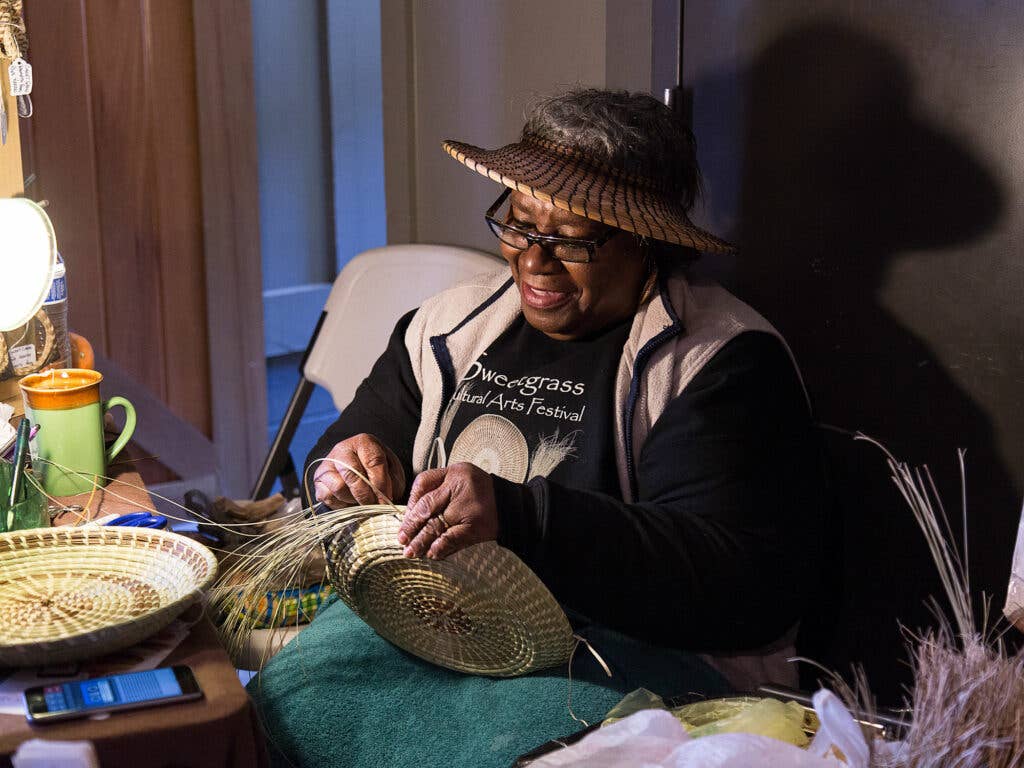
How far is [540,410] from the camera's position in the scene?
1.69m

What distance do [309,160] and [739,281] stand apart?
5.96 feet

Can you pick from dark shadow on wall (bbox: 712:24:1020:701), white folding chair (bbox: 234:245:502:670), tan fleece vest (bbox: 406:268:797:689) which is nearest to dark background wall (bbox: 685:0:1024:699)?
dark shadow on wall (bbox: 712:24:1020:701)

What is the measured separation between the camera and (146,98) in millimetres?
3102

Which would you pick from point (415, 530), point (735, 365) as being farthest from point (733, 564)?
point (415, 530)

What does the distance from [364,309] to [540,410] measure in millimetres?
852

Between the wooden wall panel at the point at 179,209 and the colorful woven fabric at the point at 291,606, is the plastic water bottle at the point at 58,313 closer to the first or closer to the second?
the colorful woven fabric at the point at 291,606

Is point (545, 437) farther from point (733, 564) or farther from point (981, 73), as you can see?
point (981, 73)

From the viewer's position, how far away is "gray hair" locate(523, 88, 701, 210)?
1.66 metres

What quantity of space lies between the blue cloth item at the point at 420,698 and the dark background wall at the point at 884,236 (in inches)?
12.7

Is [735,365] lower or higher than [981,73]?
lower

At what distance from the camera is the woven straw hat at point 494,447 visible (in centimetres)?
168

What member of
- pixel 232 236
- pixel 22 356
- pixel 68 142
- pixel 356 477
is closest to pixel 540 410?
pixel 356 477

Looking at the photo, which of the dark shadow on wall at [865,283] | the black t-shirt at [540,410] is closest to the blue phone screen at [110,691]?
the black t-shirt at [540,410]

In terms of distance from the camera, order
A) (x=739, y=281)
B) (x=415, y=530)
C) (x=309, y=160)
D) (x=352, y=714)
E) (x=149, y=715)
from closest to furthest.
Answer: (x=149, y=715) → (x=415, y=530) → (x=352, y=714) → (x=739, y=281) → (x=309, y=160)
